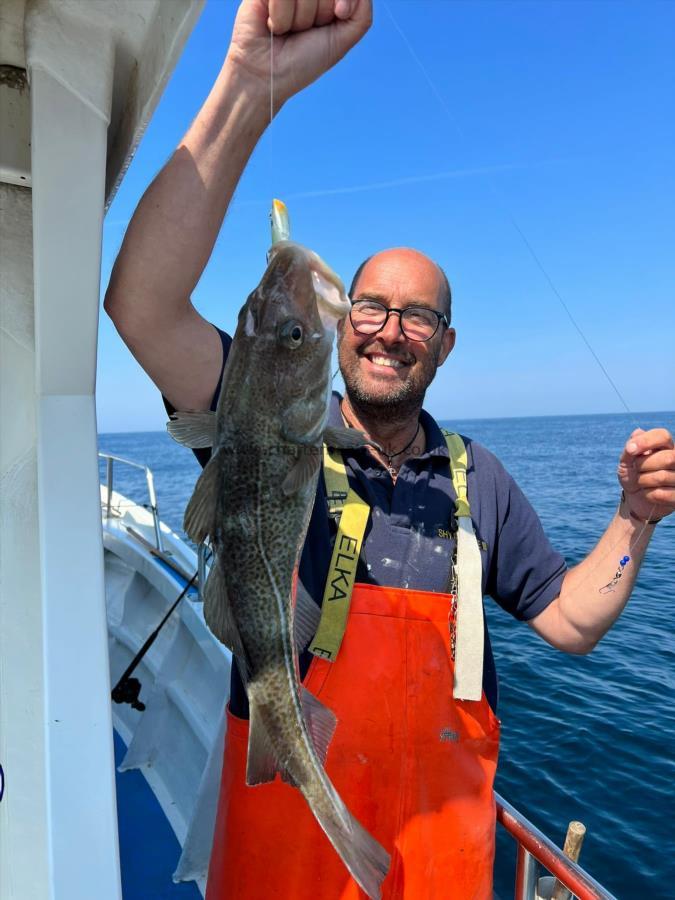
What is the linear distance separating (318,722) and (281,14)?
2119mm

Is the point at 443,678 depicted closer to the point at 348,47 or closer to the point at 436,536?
the point at 436,536

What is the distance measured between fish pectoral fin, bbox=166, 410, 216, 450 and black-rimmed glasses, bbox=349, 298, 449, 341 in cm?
117

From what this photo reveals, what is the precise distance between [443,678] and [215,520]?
1.27 m

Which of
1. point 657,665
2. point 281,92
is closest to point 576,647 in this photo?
point 281,92

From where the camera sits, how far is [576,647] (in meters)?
3.08

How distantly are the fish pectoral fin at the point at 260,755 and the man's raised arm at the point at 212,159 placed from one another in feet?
4.17

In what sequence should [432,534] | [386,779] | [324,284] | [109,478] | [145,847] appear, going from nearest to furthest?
[324,284], [386,779], [432,534], [145,847], [109,478]

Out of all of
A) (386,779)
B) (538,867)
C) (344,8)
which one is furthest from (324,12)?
(538,867)

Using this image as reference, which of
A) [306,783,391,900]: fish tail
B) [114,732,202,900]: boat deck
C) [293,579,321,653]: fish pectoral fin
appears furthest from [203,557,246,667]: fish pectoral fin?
Answer: [114,732,202,900]: boat deck

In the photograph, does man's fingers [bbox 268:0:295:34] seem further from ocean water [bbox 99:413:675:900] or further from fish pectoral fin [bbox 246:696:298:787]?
ocean water [bbox 99:413:675:900]

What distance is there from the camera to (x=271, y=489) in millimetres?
1921

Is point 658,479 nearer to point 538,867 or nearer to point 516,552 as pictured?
point 516,552

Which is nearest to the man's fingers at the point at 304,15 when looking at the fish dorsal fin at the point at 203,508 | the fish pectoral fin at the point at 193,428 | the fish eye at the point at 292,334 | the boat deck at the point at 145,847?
the fish eye at the point at 292,334

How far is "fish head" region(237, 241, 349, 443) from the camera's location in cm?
190
